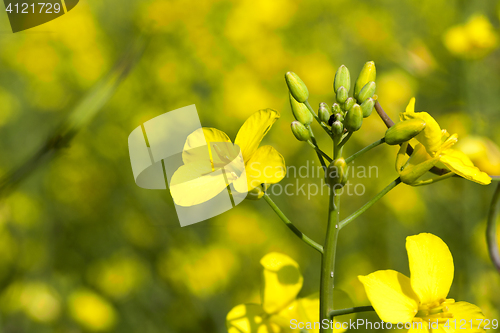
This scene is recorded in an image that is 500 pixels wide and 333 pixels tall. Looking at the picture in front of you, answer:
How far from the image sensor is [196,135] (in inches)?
22.4

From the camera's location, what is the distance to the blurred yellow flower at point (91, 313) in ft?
4.75

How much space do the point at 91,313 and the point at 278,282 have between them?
1250 mm

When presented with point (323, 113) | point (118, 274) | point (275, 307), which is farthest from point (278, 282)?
point (118, 274)

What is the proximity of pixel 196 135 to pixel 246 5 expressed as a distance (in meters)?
1.79

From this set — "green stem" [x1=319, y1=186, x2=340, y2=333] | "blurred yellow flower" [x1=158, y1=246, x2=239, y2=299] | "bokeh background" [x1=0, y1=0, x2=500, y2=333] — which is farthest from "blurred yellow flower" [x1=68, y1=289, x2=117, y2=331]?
"green stem" [x1=319, y1=186, x2=340, y2=333]

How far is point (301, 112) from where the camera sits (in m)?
0.58

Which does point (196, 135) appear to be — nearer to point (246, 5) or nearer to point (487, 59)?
point (487, 59)

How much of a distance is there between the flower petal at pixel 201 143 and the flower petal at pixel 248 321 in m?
0.26

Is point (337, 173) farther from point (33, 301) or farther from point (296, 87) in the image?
point (33, 301)

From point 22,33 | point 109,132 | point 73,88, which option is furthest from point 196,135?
point 22,33

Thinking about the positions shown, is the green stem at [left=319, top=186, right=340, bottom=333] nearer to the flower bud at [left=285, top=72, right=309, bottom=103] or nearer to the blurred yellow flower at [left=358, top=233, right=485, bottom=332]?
the blurred yellow flower at [left=358, top=233, right=485, bottom=332]

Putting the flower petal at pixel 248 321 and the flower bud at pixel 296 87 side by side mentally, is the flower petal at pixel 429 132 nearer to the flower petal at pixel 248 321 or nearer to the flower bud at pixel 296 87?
the flower bud at pixel 296 87

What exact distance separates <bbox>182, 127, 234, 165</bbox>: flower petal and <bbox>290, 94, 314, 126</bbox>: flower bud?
131 millimetres

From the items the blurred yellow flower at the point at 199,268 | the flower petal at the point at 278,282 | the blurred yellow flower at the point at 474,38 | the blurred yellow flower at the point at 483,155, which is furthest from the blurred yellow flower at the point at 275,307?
the blurred yellow flower at the point at 474,38
